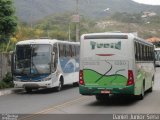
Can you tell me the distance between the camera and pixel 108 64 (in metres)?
18.7

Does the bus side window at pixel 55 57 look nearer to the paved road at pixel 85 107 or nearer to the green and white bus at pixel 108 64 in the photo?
the paved road at pixel 85 107

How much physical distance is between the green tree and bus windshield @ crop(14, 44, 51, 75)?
4.09 metres

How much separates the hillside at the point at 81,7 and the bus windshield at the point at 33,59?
A: 118 meters

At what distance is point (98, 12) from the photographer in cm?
16238

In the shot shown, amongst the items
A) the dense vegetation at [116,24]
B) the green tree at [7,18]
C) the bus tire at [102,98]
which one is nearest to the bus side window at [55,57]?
the green tree at [7,18]

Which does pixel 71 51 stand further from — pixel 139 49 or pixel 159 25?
pixel 159 25

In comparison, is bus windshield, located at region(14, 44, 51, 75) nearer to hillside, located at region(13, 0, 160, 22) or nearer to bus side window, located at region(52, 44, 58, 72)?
bus side window, located at region(52, 44, 58, 72)

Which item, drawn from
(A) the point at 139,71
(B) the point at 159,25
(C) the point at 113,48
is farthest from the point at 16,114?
(B) the point at 159,25

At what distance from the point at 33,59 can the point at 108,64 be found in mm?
8135

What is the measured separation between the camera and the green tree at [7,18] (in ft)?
97.9

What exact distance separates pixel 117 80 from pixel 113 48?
4.10 feet

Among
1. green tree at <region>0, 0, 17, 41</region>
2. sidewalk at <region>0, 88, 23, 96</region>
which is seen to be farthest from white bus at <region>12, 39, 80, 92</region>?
green tree at <region>0, 0, 17, 41</region>

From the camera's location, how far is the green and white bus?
18.5 m

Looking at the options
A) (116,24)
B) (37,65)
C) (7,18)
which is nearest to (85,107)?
(37,65)
